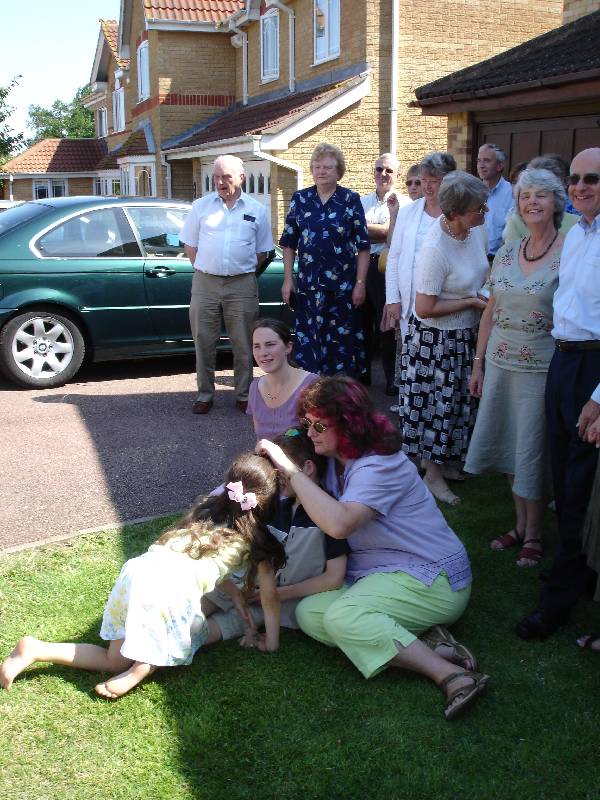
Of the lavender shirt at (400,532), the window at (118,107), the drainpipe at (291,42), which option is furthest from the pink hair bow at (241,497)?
the window at (118,107)

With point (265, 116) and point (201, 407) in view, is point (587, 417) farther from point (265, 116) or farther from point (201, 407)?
point (265, 116)

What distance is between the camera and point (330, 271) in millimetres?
6574

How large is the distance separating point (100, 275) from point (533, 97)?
4.50 metres

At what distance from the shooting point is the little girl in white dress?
3352 mm

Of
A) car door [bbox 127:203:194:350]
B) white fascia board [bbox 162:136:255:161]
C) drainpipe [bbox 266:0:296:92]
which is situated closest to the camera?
car door [bbox 127:203:194:350]

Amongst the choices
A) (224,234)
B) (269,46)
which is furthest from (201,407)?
(269,46)

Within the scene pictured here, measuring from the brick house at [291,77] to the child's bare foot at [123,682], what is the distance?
1106 centimetres

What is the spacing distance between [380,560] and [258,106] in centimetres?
1835

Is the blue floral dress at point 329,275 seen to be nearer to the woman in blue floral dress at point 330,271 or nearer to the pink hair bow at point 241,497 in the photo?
the woman in blue floral dress at point 330,271

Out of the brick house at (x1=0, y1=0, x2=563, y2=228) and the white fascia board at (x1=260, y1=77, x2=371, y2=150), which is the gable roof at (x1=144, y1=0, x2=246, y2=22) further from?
the white fascia board at (x1=260, y1=77, x2=371, y2=150)

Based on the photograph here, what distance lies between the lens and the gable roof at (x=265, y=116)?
51.0 feet

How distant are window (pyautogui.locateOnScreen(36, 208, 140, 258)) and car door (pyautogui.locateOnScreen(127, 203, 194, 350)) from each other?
0.14m

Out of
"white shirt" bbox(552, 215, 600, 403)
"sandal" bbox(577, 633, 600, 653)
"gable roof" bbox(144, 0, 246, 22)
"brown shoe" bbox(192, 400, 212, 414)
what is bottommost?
"sandal" bbox(577, 633, 600, 653)

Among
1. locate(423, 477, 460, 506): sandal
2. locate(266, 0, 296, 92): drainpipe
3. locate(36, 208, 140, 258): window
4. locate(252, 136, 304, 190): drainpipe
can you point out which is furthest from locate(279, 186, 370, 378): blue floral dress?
locate(266, 0, 296, 92): drainpipe
